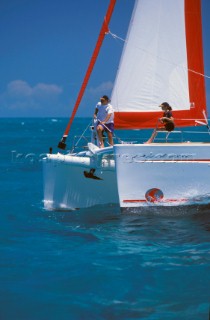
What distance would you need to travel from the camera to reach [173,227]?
13.4 metres

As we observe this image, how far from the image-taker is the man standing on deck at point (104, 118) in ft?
47.8

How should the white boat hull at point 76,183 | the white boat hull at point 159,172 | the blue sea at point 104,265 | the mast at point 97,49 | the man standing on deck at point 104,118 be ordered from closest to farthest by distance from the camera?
the blue sea at point 104,265
the white boat hull at point 159,172
the man standing on deck at point 104,118
the white boat hull at point 76,183
the mast at point 97,49

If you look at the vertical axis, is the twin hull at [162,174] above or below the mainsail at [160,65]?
below

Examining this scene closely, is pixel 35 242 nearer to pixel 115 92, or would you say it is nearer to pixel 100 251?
pixel 100 251

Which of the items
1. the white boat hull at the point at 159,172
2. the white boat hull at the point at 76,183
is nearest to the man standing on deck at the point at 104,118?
the white boat hull at the point at 76,183

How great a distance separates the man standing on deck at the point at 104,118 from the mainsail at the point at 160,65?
424mm

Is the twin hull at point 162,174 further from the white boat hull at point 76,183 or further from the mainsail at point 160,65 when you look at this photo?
the mainsail at point 160,65

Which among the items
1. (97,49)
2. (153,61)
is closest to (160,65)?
(153,61)

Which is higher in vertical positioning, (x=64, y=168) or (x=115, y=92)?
(x=115, y=92)

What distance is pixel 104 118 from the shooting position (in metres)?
14.7

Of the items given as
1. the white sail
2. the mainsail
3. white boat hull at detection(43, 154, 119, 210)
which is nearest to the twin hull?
Answer: white boat hull at detection(43, 154, 119, 210)

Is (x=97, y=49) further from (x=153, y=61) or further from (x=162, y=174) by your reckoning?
(x=162, y=174)

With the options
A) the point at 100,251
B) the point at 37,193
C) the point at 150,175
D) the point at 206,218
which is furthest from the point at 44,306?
the point at 37,193

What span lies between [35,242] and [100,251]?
1.78 metres
